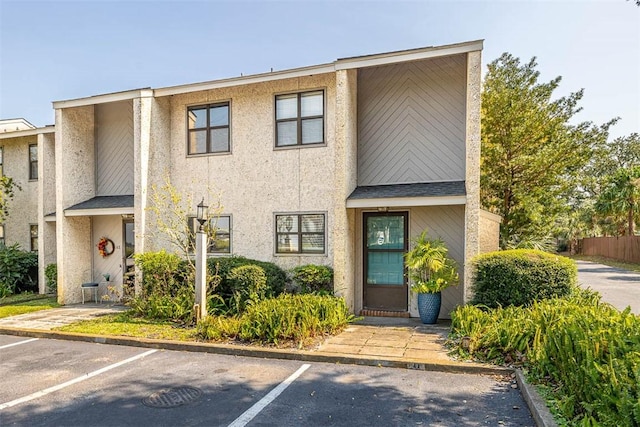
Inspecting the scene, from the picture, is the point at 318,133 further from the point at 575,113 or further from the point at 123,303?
the point at 575,113

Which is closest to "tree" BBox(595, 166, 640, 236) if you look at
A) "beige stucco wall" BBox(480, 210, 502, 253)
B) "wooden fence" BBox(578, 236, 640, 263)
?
"wooden fence" BBox(578, 236, 640, 263)

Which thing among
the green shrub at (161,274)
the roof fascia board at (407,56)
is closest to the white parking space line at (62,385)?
the green shrub at (161,274)

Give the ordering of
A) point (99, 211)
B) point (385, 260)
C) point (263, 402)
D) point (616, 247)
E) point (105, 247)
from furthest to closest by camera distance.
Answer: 1. point (616, 247)
2. point (105, 247)
3. point (99, 211)
4. point (385, 260)
5. point (263, 402)

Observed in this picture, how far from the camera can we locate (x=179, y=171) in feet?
37.7

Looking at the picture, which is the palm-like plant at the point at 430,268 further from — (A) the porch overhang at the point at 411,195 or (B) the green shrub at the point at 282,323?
(B) the green shrub at the point at 282,323

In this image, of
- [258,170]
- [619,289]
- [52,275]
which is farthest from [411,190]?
[52,275]

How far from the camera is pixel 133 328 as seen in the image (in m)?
8.33

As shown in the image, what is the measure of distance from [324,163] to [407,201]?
246cm

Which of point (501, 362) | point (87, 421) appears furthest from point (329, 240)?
point (87, 421)

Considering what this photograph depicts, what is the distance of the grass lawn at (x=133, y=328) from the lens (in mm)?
7715

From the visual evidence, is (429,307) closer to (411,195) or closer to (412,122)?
(411,195)

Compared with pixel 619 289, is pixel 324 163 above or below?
above

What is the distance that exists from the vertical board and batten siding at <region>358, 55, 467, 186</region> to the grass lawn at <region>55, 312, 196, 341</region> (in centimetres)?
561

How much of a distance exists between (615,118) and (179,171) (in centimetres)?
1691
